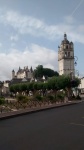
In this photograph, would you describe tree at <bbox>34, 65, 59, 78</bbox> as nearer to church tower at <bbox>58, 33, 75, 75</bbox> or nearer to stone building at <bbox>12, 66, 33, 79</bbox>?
church tower at <bbox>58, 33, 75, 75</bbox>

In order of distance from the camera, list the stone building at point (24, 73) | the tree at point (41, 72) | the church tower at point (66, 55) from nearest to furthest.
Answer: the church tower at point (66, 55) < the tree at point (41, 72) < the stone building at point (24, 73)

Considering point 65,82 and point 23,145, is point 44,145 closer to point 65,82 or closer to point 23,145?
point 23,145

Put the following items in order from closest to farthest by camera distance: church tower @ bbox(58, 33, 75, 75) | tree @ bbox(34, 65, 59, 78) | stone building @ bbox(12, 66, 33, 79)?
1. church tower @ bbox(58, 33, 75, 75)
2. tree @ bbox(34, 65, 59, 78)
3. stone building @ bbox(12, 66, 33, 79)

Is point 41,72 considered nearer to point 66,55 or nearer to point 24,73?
point 66,55

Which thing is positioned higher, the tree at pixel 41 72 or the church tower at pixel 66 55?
the church tower at pixel 66 55

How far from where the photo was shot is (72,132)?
11352 mm

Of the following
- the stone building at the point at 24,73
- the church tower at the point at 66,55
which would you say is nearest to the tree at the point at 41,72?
the church tower at the point at 66,55

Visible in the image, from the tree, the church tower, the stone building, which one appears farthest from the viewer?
the stone building

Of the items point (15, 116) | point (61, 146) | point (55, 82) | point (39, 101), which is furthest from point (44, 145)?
point (55, 82)

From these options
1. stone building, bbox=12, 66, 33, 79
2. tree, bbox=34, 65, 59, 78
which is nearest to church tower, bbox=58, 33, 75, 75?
tree, bbox=34, 65, 59, 78

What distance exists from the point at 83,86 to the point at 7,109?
82.9m

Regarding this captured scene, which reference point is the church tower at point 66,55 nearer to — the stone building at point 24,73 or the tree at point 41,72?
the tree at point 41,72

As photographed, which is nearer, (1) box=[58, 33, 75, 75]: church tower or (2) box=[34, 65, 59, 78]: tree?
(1) box=[58, 33, 75, 75]: church tower

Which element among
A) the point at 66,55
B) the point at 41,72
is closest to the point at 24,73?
the point at 41,72
